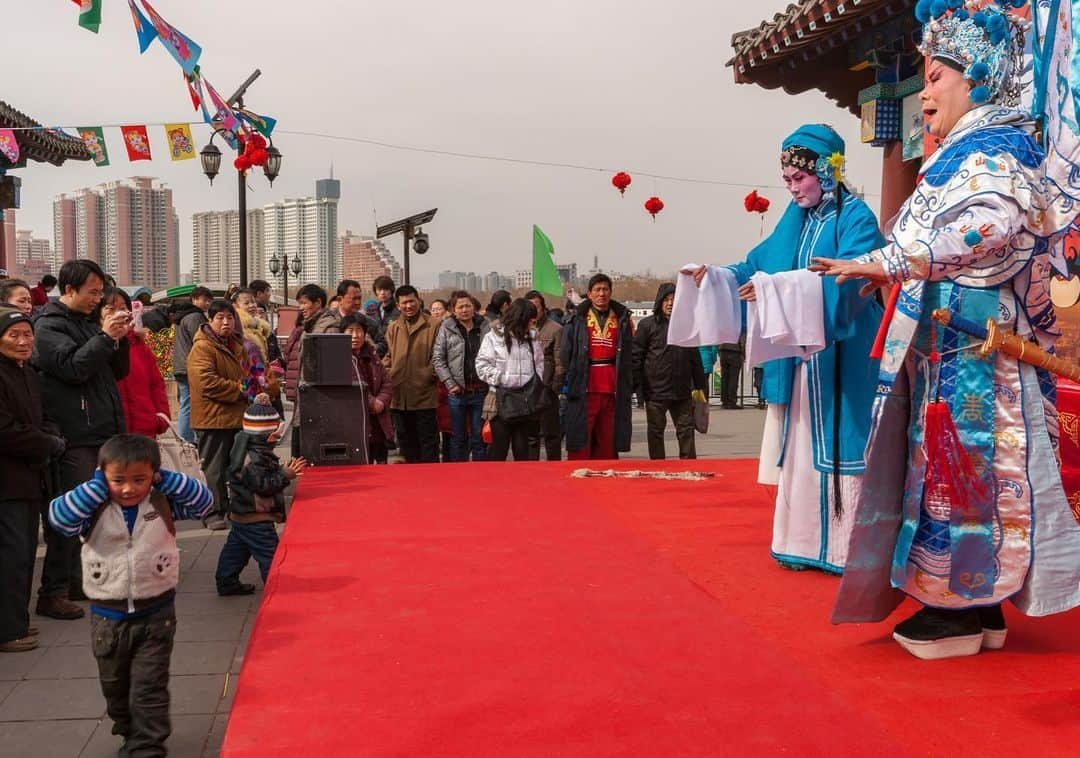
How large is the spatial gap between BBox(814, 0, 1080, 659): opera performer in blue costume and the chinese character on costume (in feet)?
1.98

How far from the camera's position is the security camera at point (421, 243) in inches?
564

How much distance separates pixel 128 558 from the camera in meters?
2.84

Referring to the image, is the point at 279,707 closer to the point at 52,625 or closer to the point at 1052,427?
the point at 1052,427

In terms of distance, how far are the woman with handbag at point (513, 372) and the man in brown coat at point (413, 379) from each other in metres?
0.59

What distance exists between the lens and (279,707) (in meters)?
2.38

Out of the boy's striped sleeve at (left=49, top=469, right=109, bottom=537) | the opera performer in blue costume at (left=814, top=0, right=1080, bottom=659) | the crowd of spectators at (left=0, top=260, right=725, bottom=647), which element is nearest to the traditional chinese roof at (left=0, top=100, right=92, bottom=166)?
the crowd of spectators at (left=0, top=260, right=725, bottom=647)

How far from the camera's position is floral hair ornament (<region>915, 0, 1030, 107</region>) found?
2.65m

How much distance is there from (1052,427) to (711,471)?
3.14 m

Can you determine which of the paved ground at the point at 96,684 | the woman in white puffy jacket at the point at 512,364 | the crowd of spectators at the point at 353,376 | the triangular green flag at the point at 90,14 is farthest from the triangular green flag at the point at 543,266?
the paved ground at the point at 96,684

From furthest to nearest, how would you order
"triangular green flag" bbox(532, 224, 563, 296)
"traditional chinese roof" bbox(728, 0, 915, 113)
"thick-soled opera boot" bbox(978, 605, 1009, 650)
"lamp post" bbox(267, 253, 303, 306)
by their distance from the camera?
1. "lamp post" bbox(267, 253, 303, 306)
2. "triangular green flag" bbox(532, 224, 563, 296)
3. "traditional chinese roof" bbox(728, 0, 915, 113)
4. "thick-soled opera boot" bbox(978, 605, 1009, 650)

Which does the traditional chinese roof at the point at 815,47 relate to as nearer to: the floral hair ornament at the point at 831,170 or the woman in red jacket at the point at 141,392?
the floral hair ornament at the point at 831,170

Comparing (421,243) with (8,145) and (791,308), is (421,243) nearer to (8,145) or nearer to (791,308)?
(8,145)

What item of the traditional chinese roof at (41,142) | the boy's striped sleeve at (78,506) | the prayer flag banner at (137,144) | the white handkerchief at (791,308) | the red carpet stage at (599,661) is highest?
the traditional chinese roof at (41,142)

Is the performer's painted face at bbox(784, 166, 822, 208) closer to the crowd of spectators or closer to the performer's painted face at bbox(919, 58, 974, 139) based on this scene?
the performer's painted face at bbox(919, 58, 974, 139)
